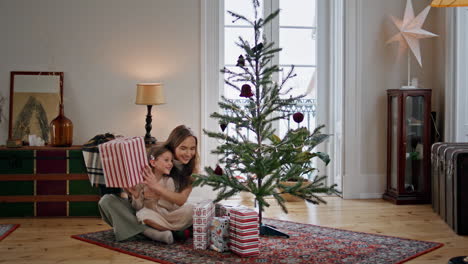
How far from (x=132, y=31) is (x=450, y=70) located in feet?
10.1

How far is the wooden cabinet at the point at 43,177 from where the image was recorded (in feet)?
16.7

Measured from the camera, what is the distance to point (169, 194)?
4242 millimetres

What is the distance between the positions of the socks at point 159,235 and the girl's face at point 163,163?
43cm

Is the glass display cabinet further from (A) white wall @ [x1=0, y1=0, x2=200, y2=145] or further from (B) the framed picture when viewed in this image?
(B) the framed picture

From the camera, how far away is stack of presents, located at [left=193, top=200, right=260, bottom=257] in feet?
12.5

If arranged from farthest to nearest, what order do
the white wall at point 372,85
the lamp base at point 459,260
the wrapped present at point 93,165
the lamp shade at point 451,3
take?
the white wall at point 372,85, the wrapped present at point 93,165, the lamp base at point 459,260, the lamp shade at point 451,3

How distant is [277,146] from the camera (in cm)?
420

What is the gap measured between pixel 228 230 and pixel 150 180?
69 centimetres

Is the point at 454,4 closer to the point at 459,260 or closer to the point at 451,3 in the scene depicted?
the point at 451,3

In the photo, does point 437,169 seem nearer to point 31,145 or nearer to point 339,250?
point 339,250

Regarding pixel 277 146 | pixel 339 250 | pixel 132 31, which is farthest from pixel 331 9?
pixel 339 250

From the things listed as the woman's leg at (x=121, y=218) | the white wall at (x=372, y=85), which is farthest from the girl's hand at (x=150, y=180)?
the white wall at (x=372, y=85)

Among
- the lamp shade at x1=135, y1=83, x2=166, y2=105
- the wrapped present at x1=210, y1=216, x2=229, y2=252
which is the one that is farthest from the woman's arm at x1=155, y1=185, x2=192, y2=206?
the lamp shade at x1=135, y1=83, x2=166, y2=105

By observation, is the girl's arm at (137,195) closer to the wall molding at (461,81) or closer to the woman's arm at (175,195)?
the woman's arm at (175,195)
